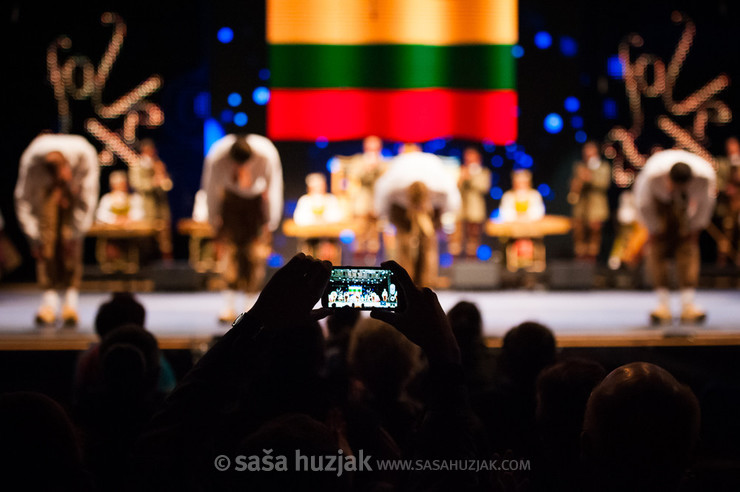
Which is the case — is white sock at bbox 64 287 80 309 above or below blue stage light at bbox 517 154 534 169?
below

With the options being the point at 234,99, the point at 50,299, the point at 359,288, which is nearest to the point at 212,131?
the point at 234,99

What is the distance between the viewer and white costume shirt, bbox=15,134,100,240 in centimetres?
566

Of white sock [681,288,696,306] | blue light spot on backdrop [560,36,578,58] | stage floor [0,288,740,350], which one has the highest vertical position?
blue light spot on backdrop [560,36,578,58]

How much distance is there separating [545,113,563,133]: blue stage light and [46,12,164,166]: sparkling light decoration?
573cm

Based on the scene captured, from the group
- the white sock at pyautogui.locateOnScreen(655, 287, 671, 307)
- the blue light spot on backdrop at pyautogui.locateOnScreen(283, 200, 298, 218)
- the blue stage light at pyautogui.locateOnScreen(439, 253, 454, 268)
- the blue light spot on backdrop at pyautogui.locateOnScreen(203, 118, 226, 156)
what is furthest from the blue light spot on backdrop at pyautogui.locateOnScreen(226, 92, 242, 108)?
the white sock at pyautogui.locateOnScreen(655, 287, 671, 307)

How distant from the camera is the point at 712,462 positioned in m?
1.72

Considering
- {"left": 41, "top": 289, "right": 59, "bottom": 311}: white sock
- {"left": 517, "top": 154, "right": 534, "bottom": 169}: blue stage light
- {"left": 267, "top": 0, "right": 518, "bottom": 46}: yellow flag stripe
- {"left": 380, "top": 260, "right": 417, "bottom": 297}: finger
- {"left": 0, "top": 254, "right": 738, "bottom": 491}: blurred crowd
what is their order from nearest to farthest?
{"left": 0, "top": 254, "right": 738, "bottom": 491}: blurred crowd → {"left": 380, "top": 260, "right": 417, "bottom": 297}: finger → {"left": 41, "top": 289, "right": 59, "bottom": 311}: white sock → {"left": 267, "top": 0, "right": 518, "bottom": 46}: yellow flag stripe → {"left": 517, "top": 154, "right": 534, "bottom": 169}: blue stage light

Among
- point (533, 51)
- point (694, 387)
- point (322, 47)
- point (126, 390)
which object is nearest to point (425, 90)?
point (322, 47)

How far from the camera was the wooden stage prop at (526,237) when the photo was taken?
9.62 m

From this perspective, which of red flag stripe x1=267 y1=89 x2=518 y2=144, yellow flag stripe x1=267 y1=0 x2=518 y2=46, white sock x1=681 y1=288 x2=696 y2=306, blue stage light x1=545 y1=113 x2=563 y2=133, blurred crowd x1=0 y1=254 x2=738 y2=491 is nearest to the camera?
blurred crowd x1=0 y1=254 x2=738 y2=491

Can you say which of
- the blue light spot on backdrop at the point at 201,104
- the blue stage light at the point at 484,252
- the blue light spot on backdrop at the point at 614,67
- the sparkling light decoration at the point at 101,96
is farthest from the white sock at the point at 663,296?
the sparkling light decoration at the point at 101,96

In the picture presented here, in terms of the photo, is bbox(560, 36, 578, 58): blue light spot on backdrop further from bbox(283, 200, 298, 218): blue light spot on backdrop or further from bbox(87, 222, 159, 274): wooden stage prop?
bbox(87, 222, 159, 274): wooden stage prop

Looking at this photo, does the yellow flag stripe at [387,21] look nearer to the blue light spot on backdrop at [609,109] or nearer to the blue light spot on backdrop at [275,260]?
the blue light spot on backdrop at [609,109]

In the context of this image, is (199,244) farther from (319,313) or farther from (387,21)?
(319,313)
